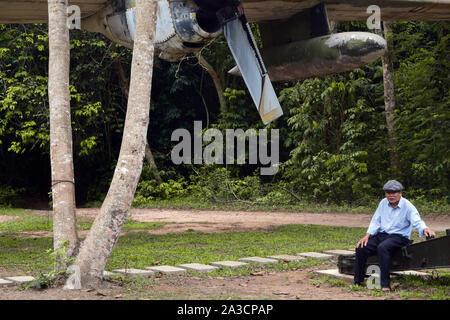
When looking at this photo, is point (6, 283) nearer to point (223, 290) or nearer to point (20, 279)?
point (20, 279)

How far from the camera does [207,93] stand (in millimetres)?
24766

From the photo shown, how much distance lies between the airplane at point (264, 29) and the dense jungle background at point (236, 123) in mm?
3764

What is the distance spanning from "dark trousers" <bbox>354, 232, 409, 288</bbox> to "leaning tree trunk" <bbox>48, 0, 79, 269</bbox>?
3076 mm

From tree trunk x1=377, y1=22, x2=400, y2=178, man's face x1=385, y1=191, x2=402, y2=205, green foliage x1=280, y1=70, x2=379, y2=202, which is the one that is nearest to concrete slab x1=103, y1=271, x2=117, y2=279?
man's face x1=385, y1=191, x2=402, y2=205

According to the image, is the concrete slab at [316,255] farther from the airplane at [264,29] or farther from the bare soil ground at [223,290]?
the airplane at [264,29]

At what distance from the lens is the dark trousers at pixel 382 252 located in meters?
5.98

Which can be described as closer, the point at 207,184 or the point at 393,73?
the point at 393,73

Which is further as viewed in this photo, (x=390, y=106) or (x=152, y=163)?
(x=152, y=163)

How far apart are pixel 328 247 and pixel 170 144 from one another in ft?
48.6

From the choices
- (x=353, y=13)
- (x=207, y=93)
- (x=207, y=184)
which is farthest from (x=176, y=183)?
(x=353, y=13)

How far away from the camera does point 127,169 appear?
6.23 metres

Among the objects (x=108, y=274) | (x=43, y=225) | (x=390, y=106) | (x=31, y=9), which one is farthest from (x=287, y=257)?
(x=390, y=106)

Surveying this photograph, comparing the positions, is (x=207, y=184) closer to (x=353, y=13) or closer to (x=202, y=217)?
(x=202, y=217)

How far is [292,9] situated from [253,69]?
2552 millimetres
